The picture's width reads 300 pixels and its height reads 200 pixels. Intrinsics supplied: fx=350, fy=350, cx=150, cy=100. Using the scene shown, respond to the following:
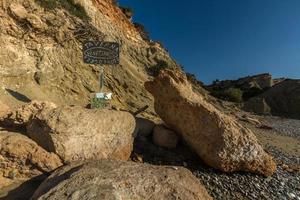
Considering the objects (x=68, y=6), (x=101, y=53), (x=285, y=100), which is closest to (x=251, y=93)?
(x=285, y=100)

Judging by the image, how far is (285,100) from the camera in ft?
129

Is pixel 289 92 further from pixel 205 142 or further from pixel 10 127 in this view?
pixel 10 127

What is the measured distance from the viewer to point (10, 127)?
802cm

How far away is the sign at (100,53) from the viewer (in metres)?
11.3

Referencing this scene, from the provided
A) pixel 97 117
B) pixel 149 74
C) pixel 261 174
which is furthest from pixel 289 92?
pixel 97 117

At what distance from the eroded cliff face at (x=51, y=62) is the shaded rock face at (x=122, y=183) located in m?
6.91

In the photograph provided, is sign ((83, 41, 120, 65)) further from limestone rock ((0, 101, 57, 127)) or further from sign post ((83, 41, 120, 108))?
limestone rock ((0, 101, 57, 127))

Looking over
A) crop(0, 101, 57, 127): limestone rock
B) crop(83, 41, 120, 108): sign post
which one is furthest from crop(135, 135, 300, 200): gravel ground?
crop(83, 41, 120, 108): sign post

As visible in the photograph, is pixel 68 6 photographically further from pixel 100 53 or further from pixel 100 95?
pixel 100 95

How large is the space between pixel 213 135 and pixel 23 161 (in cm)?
434

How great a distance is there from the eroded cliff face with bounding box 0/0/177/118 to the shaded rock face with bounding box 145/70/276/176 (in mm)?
5397

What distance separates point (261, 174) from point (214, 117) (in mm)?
1797

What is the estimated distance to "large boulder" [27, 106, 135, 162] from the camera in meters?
6.90

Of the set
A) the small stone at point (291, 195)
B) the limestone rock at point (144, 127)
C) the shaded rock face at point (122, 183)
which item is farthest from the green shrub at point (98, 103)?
the small stone at point (291, 195)
